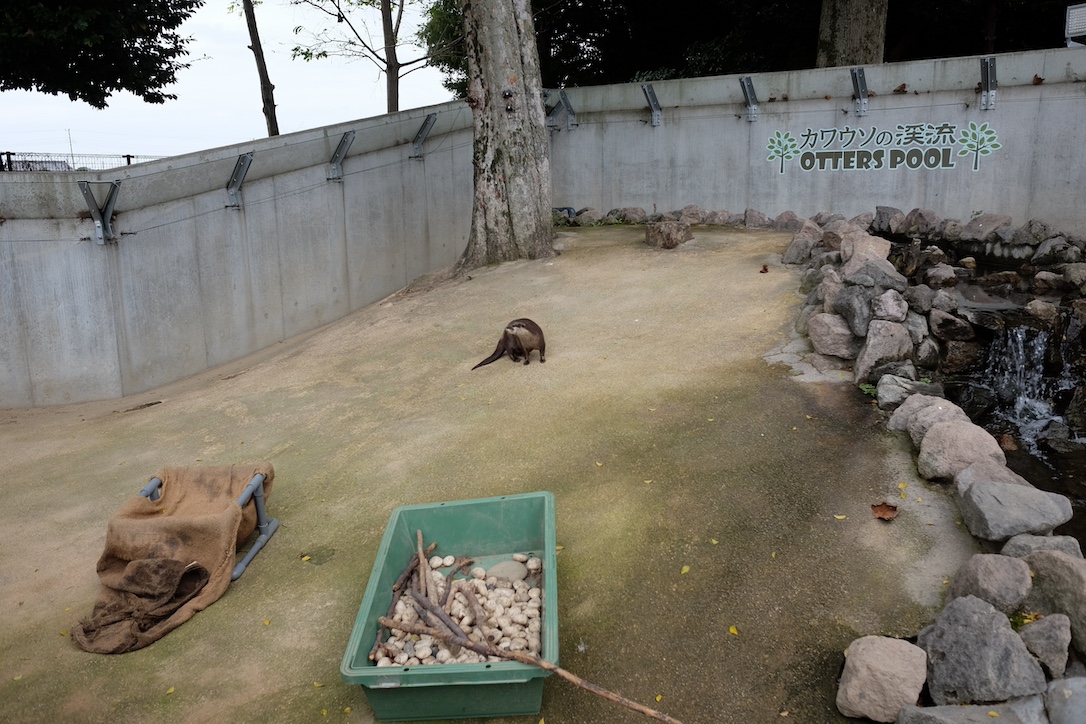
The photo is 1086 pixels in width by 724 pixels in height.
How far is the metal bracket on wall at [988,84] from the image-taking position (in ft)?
33.7

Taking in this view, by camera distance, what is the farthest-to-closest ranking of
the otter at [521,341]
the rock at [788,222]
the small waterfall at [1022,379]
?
the rock at [788,222]
the otter at [521,341]
the small waterfall at [1022,379]

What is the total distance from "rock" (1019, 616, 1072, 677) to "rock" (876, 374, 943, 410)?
2401mm

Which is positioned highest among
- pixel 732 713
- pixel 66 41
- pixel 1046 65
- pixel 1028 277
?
pixel 66 41

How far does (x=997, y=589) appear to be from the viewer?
3377 mm

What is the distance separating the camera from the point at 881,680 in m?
3.09

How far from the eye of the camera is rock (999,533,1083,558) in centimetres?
358

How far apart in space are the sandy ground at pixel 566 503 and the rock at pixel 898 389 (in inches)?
4.7

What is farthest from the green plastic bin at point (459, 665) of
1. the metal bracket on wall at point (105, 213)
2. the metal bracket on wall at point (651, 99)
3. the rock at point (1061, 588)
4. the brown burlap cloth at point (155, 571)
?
the metal bracket on wall at point (651, 99)

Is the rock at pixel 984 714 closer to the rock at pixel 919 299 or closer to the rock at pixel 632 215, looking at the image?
the rock at pixel 919 299

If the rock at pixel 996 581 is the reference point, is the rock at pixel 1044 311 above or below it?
above

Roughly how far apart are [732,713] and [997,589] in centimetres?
123

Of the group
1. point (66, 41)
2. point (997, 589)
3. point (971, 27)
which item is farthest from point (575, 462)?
point (971, 27)

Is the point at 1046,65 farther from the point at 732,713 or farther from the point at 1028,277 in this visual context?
the point at 732,713

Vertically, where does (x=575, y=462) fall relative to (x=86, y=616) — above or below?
above
